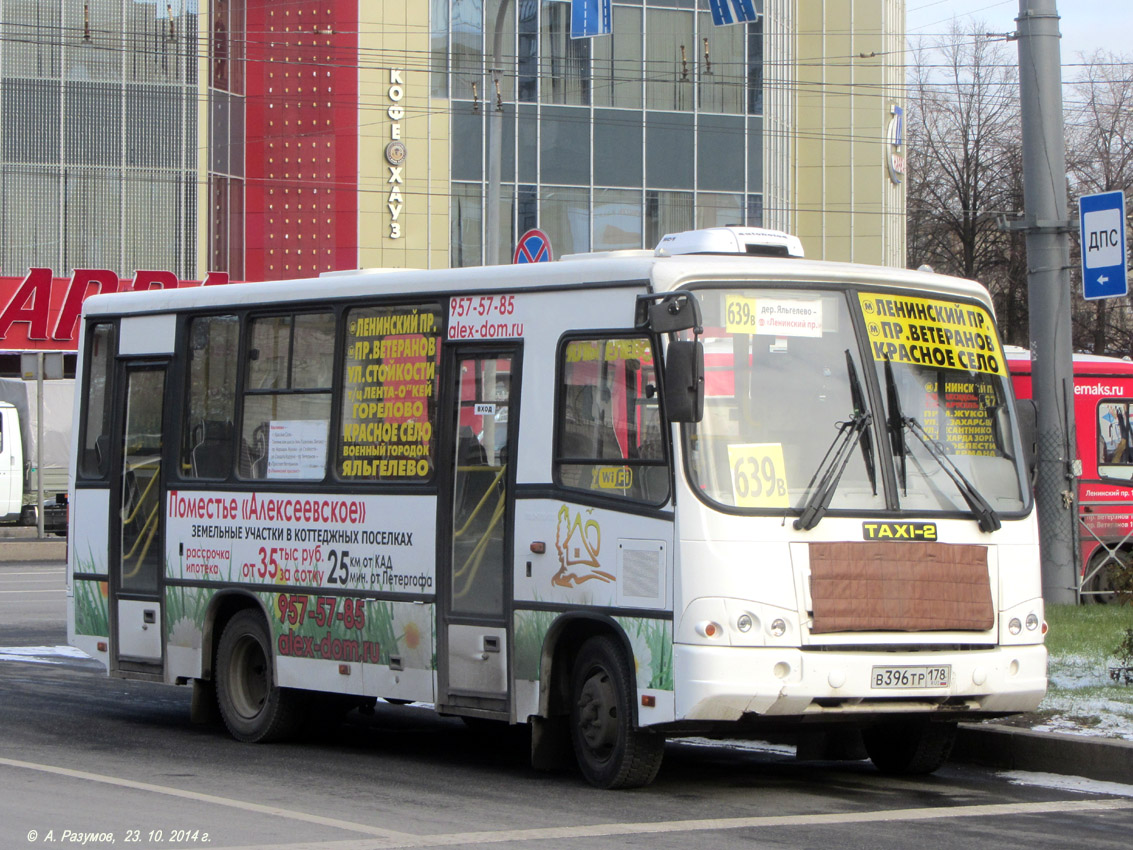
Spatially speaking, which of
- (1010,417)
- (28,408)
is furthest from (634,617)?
(28,408)

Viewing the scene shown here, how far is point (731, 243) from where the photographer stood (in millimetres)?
9961

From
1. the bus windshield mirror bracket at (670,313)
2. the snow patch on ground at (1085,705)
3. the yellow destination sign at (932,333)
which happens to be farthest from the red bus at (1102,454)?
the bus windshield mirror bracket at (670,313)

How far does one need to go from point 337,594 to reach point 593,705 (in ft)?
7.36

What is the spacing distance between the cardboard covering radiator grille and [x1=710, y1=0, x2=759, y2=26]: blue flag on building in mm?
14914

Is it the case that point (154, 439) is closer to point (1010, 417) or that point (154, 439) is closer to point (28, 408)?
point (1010, 417)

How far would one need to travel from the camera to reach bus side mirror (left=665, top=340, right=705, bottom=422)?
854 cm

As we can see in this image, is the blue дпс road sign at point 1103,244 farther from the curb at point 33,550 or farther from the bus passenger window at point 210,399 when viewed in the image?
the curb at point 33,550

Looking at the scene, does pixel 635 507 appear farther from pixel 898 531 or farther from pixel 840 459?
pixel 898 531

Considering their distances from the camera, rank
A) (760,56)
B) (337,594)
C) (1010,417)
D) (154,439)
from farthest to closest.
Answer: (760,56) → (154,439) → (337,594) → (1010,417)

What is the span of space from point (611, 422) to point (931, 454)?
5.48ft

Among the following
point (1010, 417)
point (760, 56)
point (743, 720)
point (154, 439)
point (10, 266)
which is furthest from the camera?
point (760, 56)

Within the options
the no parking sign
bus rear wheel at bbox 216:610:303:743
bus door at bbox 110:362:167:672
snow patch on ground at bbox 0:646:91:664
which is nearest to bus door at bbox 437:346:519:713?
bus rear wheel at bbox 216:610:303:743

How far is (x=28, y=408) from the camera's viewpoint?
3703 cm

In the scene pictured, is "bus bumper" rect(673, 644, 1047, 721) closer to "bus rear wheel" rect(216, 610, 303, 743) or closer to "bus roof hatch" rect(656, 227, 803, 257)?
"bus roof hatch" rect(656, 227, 803, 257)
